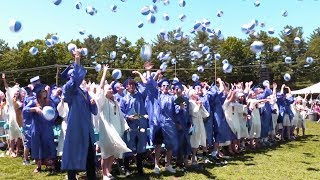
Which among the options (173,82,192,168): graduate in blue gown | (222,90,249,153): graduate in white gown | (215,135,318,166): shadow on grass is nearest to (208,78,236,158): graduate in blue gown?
(222,90,249,153): graduate in white gown

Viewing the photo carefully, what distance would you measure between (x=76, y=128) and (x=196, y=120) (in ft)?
15.1

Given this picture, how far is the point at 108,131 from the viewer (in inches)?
338

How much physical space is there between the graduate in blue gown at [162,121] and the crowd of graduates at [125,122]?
0.02 m

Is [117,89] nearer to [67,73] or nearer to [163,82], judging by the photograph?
[163,82]

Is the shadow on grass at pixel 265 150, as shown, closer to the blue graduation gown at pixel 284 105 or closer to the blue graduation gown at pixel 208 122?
the blue graduation gown at pixel 208 122

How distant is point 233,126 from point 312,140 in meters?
6.08

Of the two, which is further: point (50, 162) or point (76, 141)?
point (50, 162)

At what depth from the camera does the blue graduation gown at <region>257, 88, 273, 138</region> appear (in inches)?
615

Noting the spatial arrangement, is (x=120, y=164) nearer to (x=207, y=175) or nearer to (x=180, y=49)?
(x=207, y=175)

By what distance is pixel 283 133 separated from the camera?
58.4 feet

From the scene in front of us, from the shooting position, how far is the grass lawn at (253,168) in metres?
9.57

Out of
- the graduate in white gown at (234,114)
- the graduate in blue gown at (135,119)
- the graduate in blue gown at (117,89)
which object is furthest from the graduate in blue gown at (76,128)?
the graduate in white gown at (234,114)

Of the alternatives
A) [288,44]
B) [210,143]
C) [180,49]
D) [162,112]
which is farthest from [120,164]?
[288,44]

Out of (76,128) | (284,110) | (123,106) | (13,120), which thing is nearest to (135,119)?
(123,106)
